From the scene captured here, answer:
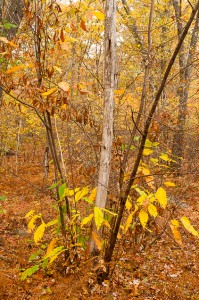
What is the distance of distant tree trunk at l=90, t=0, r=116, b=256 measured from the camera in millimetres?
3300

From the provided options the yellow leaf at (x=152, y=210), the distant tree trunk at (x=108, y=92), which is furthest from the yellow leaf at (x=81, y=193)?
the yellow leaf at (x=152, y=210)

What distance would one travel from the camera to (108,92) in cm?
337

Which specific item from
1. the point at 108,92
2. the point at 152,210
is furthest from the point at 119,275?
the point at 108,92

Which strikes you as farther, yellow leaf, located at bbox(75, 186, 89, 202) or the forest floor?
the forest floor

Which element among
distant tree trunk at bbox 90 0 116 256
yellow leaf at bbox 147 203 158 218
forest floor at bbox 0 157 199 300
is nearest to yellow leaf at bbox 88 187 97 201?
distant tree trunk at bbox 90 0 116 256

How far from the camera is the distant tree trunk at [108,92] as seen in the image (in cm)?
330

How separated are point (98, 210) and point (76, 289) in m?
1.30

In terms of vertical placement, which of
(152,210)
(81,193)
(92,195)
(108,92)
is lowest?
(92,195)

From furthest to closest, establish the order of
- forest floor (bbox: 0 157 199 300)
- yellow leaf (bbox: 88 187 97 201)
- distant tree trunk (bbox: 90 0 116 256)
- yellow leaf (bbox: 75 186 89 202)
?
yellow leaf (bbox: 88 187 97 201)
forest floor (bbox: 0 157 199 300)
yellow leaf (bbox: 75 186 89 202)
distant tree trunk (bbox: 90 0 116 256)

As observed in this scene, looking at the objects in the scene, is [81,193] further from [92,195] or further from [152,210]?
[152,210]

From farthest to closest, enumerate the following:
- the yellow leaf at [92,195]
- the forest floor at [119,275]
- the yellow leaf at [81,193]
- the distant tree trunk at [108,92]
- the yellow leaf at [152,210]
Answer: the yellow leaf at [92,195]
the forest floor at [119,275]
the yellow leaf at [81,193]
the distant tree trunk at [108,92]
the yellow leaf at [152,210]

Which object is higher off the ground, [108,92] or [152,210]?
[108,92]

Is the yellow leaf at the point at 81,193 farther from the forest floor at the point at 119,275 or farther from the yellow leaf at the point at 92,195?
the forest floor at the point at 119,275

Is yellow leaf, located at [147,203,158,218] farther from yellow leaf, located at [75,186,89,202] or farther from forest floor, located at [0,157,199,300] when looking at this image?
forest floor, located at [0,157,199,300]
